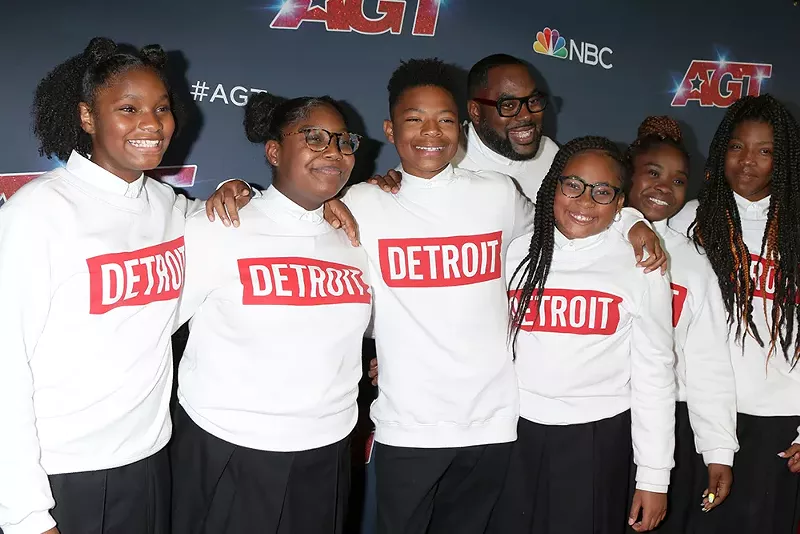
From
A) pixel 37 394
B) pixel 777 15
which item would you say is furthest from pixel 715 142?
pixel 37 394

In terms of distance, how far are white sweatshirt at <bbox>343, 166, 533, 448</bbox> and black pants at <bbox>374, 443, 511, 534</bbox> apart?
44 mm

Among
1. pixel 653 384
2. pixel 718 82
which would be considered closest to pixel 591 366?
pixel 653 384

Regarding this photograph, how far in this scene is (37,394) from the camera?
162 centimetres

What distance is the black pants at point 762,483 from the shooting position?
223cm

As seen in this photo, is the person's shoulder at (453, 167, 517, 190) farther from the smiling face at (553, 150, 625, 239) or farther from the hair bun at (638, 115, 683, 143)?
the hair bun at (638, 115, 683, 143)

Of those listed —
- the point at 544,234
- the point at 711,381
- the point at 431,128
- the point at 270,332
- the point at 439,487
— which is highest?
the point at 431,128

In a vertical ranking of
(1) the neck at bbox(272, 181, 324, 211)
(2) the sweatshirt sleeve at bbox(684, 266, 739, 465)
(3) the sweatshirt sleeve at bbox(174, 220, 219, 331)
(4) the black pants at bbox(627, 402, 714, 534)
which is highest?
(1) the neck at bbox(272, 181, 324, 211)

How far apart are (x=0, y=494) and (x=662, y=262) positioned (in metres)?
1.60

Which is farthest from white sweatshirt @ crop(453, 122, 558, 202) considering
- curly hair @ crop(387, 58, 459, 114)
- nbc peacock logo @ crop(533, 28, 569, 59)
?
nbc peacock logo @ crop(533, 28, 569, 59)

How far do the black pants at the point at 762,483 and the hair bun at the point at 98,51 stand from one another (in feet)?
6.32

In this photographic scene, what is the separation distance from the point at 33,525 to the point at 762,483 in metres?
1.90

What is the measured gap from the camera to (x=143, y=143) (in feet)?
5.63

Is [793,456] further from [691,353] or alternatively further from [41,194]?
[41,194]

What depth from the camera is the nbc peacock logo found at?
120 inches
